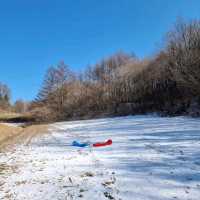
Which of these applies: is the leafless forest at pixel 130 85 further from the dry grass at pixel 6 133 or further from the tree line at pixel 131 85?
the dry grass at pixel 6 133

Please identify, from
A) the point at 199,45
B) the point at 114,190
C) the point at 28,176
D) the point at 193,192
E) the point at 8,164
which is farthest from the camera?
the point at 199,45

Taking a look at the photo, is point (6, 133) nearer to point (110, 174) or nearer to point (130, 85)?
point (110, 174)

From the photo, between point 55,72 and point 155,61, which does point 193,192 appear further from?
point 55,72

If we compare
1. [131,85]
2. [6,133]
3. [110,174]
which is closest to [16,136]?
[6,133]

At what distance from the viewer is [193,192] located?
394 centimetres

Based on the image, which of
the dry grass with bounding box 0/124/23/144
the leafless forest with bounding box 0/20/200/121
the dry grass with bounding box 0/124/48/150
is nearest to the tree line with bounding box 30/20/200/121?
the leafless forest with bounding box 0/20/200/121

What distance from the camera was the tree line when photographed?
77.6 ft

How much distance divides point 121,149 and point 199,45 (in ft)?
64.9

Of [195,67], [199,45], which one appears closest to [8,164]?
[195,67]

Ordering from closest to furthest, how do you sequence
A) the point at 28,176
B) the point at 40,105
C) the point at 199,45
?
1. the point at 28,176
2. the point at 199,45
3. the point at 40,105

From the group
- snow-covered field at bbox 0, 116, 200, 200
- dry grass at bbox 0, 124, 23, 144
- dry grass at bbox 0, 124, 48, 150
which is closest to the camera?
snow-covered field at bbox 0, 116, 200, 200

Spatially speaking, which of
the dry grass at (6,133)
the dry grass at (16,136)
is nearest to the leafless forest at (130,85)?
the dry grass at (16,136)

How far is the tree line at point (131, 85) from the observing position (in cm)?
2366

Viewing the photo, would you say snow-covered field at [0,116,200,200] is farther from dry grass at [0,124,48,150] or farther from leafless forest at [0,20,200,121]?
leafless forest at [0,20,200,121]
